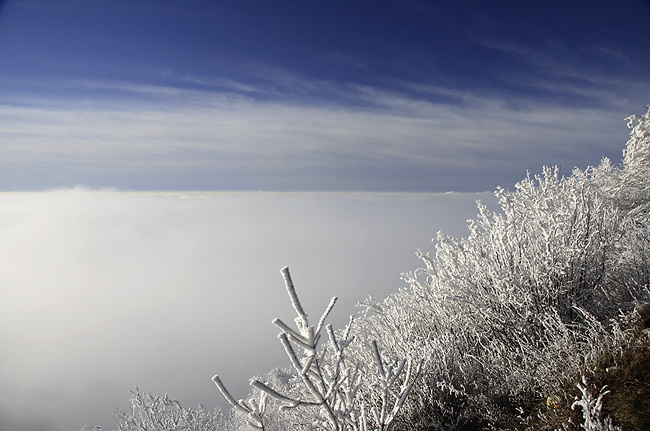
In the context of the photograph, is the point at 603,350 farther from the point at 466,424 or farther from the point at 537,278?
the point at 466,424

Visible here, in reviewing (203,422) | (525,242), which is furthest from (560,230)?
(203,422)

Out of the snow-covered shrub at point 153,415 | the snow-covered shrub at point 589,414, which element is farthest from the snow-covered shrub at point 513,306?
the snow-covered shrub at point 153,415

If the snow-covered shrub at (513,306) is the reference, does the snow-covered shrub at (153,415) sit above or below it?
above

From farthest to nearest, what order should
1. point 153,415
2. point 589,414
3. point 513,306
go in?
1. point 153,415
2. point 513,306
3. point 589,414

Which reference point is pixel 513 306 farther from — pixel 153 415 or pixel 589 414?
pixel 153 415

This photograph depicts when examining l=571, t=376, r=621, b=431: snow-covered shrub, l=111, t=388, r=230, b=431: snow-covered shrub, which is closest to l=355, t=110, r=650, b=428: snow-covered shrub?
l=571, t=376, r=621, b=431: snow-covered shrub

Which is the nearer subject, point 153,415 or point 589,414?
point 589,414

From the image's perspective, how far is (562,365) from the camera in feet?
15.4

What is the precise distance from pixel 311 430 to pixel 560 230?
16.3 feet

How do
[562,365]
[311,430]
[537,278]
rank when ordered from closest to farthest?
[562,365] < [537,278] < [311,430]

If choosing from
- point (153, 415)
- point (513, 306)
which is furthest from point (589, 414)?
point (153, 415)

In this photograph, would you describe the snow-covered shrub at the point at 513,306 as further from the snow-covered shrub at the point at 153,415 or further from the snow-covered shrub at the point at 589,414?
the snow-covered shrub at the point at 153,415

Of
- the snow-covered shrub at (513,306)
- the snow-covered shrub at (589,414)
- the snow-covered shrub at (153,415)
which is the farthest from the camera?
the snow-covered shrub at (153,415)

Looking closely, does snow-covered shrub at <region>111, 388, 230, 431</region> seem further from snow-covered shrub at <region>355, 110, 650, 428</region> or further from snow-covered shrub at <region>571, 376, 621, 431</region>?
snow-covered shrub at <region>571, 376, 621, 431</region>
